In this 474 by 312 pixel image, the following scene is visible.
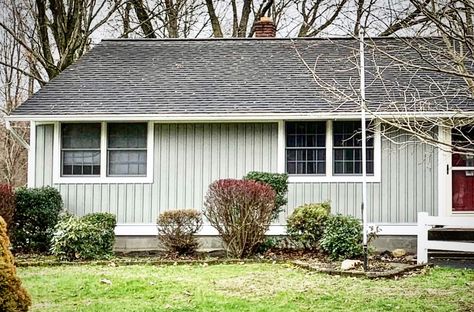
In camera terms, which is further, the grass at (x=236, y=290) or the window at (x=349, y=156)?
the window at (x=349, y=156)

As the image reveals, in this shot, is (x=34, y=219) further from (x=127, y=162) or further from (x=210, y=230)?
(x=210, y=230)

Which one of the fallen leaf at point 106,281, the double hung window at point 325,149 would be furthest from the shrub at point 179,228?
the fallen leaf at point 106,281

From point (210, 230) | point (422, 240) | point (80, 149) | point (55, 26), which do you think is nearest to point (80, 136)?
point (80, 149)

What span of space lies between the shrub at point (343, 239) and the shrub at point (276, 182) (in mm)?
1356

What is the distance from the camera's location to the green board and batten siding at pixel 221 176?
41.3 ft

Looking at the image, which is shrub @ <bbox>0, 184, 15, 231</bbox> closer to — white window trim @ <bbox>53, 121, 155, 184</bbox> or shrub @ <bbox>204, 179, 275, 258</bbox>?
white window trim @ <bbox>53, 121, 155, 184</bbox>

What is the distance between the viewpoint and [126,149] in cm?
1291

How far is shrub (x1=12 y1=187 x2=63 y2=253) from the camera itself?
38.9 ft

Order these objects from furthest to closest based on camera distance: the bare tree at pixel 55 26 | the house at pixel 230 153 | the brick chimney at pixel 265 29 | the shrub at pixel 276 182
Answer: the bare tree at pixel 55 26 < the brick chimney at pixel 265 29 < the house at pixel 230 153 < the shrub at pixel 276 182

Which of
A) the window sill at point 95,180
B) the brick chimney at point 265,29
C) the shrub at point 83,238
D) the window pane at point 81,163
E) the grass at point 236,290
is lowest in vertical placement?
the grass at point 236,290

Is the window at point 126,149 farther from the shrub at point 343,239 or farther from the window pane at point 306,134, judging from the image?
the shrub at point 343,239

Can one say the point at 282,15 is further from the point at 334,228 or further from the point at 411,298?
the point at 411,298

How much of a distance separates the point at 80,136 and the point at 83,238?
290cm

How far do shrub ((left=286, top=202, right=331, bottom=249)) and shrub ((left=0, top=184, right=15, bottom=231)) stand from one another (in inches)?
208
